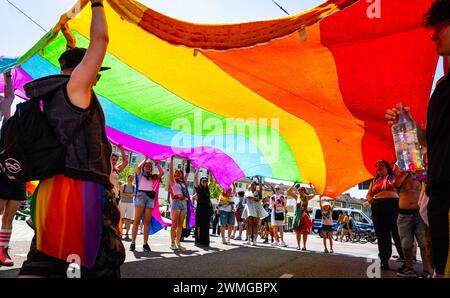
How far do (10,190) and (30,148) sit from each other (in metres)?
2.86

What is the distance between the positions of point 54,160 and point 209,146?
6.35 metres

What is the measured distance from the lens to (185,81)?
206 inches

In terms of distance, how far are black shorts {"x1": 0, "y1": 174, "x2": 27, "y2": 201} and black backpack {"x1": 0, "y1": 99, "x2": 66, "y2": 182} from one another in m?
2.68

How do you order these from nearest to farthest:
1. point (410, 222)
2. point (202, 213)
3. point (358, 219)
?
1. point (410, 222)
2. point (202, 213)
3. point (358, 219)

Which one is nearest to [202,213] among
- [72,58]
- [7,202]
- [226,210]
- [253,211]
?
[226,210]

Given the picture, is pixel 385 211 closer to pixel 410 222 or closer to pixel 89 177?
pixel 410 222

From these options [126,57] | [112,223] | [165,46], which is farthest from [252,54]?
[112,223]

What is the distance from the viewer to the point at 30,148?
139 centimetres

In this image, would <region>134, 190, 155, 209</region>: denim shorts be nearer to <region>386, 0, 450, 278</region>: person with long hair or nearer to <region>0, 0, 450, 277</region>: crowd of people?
<region>0, 0, 450, 277</region>: crowd of people

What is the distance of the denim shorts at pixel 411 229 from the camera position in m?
→ 4.88

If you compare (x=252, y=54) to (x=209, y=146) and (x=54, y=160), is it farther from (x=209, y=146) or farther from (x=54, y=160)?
(x=209, y=146)

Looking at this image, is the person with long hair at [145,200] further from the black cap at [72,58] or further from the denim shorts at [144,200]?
the black cap at [72,58]

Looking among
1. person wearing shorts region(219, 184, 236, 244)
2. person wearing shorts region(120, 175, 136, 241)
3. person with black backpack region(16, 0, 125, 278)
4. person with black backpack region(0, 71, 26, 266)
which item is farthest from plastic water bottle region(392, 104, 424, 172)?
person wearing shorts region(120, 175, 136, 241)

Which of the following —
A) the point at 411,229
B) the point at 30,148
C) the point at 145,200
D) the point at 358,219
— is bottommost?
the point at 358,219
